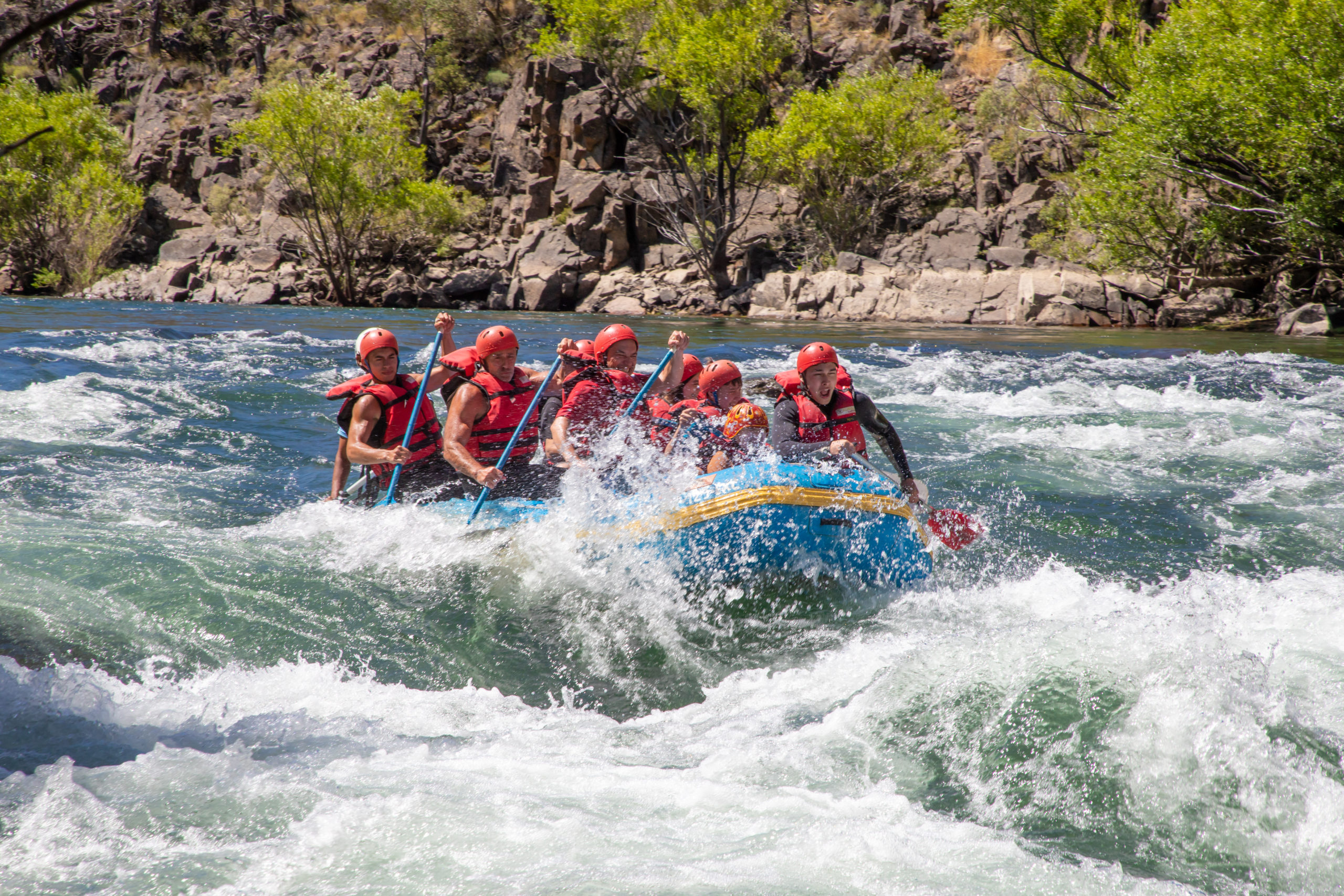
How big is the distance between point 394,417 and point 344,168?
85.4ft

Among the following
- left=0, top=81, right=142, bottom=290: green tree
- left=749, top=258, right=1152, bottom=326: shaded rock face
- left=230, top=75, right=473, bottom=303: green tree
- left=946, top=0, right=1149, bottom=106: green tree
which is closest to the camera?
left=946, top=0, right=1149, bottom=106: green tree

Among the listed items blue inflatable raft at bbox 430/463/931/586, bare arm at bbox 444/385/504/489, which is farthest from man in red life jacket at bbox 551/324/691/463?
blue inflatable raft at bbox 430/463/931/586

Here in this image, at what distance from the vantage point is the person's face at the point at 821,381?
5.93 meters

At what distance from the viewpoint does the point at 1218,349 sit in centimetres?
1683

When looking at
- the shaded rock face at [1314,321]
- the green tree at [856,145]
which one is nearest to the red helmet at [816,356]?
the shaded rock face at [1314,321]

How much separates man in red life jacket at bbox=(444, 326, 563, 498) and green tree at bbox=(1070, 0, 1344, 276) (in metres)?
15.9

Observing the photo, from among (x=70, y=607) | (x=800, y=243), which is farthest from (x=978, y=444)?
(x=800, y=243)

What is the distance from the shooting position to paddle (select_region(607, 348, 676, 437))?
6.06m

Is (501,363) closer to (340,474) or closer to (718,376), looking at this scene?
(718,376)

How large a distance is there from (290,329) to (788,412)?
17.6m

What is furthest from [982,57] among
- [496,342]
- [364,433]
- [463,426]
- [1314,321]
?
[364,433]

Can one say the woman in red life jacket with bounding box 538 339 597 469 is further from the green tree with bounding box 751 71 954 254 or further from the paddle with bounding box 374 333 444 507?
the green tree with bounding box 751 71 954 254

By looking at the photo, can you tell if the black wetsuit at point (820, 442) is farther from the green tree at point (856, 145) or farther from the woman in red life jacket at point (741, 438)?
the green tree at point (856, 145)

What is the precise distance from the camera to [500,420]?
636 cm
